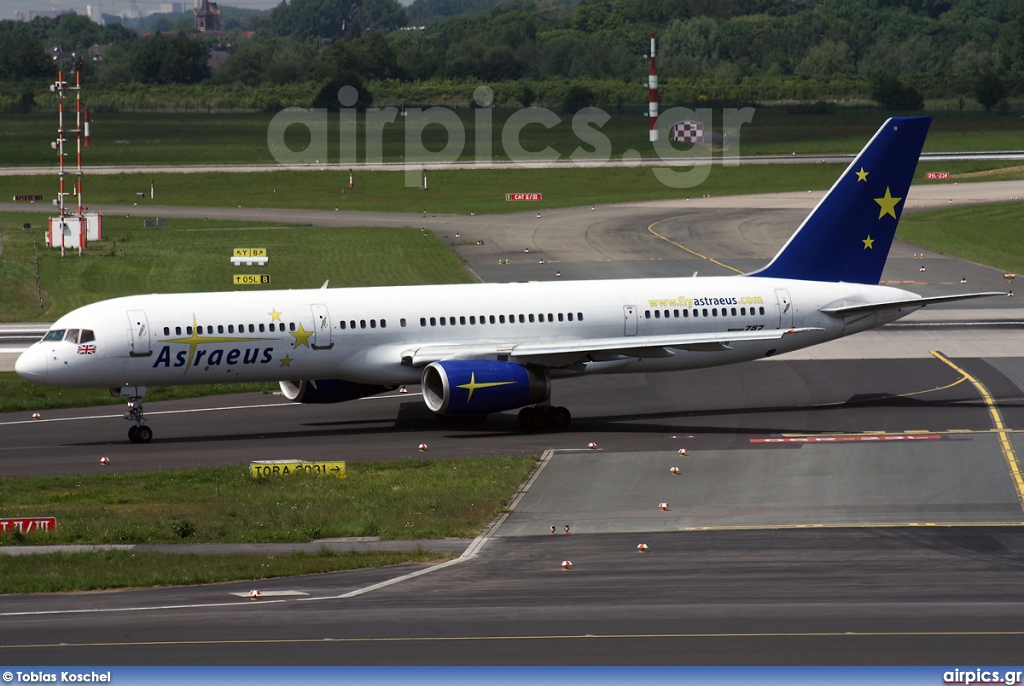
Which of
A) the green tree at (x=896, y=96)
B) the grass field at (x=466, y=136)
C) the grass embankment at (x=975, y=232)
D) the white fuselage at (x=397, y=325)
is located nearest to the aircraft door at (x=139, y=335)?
the white fuselage at (x=397, y=325)

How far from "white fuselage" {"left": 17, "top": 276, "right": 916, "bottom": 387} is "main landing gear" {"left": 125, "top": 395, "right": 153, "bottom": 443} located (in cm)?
80

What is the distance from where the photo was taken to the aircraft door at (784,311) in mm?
43469

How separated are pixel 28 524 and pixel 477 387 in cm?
1389

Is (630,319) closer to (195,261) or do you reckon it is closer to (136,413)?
(136,413)

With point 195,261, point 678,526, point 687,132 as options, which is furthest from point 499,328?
point 687,132

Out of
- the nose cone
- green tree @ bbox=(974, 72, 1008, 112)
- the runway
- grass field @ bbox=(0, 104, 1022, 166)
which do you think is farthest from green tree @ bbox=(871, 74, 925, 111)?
the nose cone

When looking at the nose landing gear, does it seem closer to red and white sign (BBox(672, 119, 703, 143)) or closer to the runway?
the runway

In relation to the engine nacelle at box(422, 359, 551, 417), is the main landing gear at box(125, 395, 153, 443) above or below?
below

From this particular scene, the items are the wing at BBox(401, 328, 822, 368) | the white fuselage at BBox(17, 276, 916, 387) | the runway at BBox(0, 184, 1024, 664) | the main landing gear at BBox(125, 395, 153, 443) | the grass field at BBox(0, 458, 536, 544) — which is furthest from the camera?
the wing at BBox(401, 328, 822, 368)

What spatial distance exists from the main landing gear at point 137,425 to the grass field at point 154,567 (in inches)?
496

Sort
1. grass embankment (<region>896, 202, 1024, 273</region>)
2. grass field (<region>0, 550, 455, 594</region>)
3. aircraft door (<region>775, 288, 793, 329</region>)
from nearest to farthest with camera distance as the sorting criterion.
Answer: grass field (<region>0, 550, 455, 594</region>) → aircraft door (<region>775, 288, 793, 329</region>) → grass embankment (<region>896, 202, 1024, 273</region>)

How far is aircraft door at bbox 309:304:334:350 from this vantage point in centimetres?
3972

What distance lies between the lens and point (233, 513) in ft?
101

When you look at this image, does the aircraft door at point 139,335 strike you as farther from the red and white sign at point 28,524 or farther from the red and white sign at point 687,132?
the red and white sign at point 687,132
